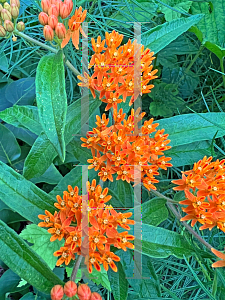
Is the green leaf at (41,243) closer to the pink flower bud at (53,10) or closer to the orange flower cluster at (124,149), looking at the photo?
the orange flower cluster at (124,149)

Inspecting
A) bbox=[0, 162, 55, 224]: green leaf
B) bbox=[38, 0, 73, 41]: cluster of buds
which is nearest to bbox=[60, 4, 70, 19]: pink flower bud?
bbox=[38, 0, 73, 41]: cluster of buds

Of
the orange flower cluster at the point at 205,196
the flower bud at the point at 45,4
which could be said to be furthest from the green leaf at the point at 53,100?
the orange flower cluster at the point at 205,196

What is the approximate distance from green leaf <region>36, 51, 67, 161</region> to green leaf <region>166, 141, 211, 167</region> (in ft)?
1.87

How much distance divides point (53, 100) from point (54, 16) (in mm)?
284

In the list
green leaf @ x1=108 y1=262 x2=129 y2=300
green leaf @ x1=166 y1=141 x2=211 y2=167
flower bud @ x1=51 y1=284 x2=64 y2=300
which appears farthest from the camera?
green leaf @ x1=166 y1=141 x2=211 y2=167

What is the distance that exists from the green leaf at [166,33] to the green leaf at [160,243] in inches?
25.8

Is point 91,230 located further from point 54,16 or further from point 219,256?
point 54,16

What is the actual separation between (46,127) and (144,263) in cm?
59

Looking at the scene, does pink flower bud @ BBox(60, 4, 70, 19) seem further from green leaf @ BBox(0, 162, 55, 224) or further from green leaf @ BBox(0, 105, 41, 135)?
green leaf @ BBox(0, 162, 55, 224)

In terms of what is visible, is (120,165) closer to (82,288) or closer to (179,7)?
(82,288)

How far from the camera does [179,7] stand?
1.25 meters

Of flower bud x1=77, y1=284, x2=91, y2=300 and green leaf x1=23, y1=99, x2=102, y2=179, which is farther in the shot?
green leaf x1=23, y1=99, x2=102, y2=179

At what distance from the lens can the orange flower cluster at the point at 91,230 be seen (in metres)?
0.72

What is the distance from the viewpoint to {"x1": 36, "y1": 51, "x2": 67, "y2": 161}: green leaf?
0.62 metres
